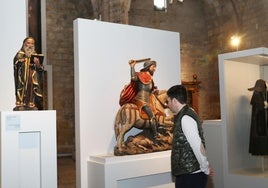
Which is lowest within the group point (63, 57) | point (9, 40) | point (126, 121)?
point (126, 121)

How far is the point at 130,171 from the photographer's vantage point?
4.35m

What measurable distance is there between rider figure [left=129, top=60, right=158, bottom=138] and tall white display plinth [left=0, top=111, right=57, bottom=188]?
1326mm

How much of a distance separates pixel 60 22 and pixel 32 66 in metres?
9.57

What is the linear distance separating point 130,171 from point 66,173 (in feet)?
14.8

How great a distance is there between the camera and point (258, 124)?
531cm

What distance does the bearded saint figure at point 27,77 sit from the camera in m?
3.74

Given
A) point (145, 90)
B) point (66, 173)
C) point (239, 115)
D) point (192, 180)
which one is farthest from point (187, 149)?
point (66, 173)

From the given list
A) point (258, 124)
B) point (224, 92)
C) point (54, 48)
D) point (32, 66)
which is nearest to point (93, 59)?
point (32, 66)

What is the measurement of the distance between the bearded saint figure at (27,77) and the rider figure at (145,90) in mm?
1326

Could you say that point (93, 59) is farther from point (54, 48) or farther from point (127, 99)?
point (54, 48)

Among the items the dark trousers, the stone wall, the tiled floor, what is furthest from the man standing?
the stone wall

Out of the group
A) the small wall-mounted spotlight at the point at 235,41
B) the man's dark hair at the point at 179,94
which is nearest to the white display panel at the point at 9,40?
the man's dark hair at the point at 179,94

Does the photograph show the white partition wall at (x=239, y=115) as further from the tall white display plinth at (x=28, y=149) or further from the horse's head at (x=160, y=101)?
the tall white display plinth at (x=28, y=149)

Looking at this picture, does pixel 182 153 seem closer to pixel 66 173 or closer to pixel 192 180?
pixel 192 180
